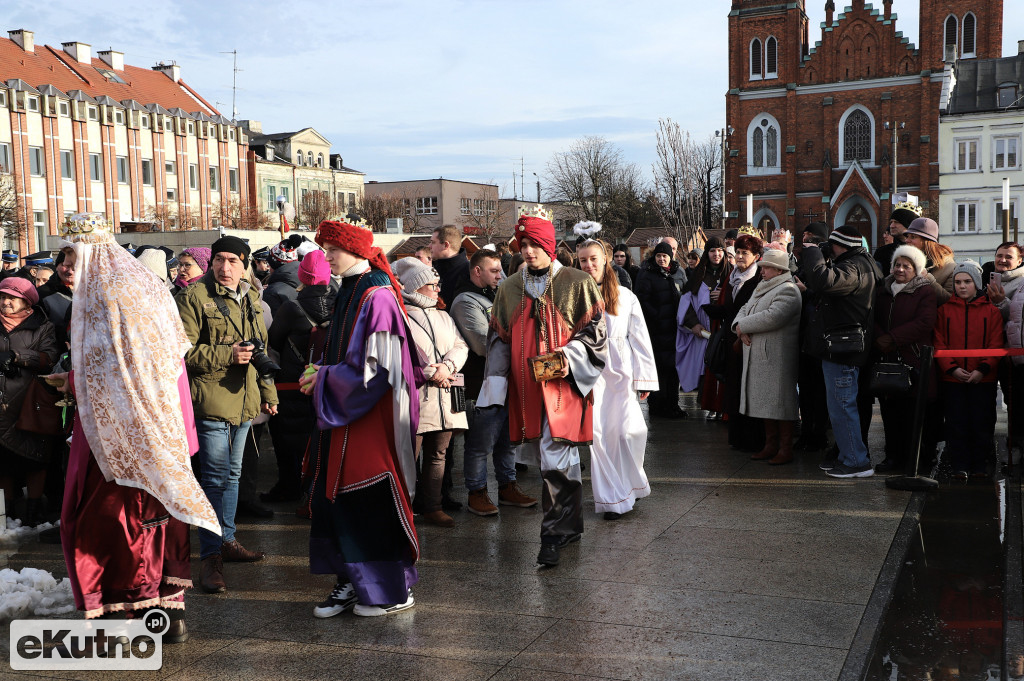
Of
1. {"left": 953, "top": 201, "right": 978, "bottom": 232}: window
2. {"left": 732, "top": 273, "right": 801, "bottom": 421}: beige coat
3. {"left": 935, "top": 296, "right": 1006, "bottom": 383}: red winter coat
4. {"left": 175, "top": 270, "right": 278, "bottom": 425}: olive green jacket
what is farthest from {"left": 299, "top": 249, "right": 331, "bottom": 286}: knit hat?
{"left": 953, "top": 201, "right": 978, "bottom": 232}: window

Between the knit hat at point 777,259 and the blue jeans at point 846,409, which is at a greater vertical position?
the knit hat at point 777,259

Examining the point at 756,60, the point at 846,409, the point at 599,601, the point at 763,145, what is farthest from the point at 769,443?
the point at 756,60

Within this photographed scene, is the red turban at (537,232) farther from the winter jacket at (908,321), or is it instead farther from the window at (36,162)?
the window at (36,162)

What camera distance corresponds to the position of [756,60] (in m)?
67.0

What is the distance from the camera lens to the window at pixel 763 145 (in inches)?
2645

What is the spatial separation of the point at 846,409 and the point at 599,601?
3.72 meters

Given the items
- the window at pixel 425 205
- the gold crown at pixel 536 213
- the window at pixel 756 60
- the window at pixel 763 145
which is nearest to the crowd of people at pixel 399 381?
the gold crown at pixel 536 213

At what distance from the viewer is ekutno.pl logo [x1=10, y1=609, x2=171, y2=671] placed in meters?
4.43

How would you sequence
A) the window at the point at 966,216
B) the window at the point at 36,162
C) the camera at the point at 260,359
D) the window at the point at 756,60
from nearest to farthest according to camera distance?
the camera at the point at 260,359 → the window at the point at 36,162 → the window at the point at 966,216 → the window at the point at 756,60

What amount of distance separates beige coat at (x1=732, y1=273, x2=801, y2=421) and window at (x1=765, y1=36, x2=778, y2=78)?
62.4 meters

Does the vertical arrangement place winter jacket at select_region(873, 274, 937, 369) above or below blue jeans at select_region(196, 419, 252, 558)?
above

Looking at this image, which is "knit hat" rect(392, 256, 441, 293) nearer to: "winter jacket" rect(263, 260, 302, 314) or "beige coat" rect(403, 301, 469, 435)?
"beige coat" rect(403, 301, 469, 435)

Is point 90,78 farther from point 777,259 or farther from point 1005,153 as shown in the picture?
point 777,259

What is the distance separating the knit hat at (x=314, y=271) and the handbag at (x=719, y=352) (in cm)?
401
